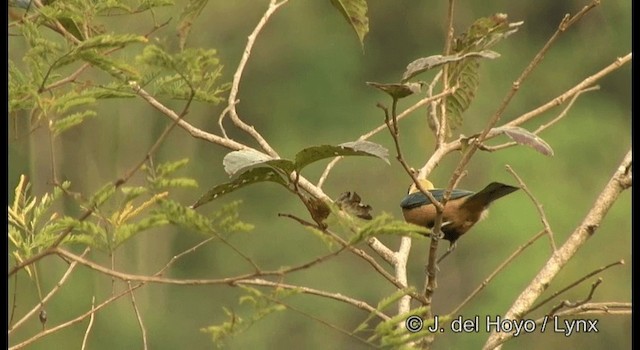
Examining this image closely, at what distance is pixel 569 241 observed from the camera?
1254 mm

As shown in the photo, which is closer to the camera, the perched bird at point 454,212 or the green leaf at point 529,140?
the green leaf at point 529,140

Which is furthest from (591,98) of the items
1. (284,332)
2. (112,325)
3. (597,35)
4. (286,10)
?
(112,325)

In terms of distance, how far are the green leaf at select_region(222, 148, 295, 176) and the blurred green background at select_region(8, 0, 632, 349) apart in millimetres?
3344

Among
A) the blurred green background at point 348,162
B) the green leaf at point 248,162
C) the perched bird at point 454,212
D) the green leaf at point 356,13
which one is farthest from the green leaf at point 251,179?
the blurred green background at point 348,162

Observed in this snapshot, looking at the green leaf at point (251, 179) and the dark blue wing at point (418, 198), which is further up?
the green leaf at point (251, 179)

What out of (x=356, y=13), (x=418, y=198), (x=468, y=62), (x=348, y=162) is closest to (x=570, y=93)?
(x=468, y=62)

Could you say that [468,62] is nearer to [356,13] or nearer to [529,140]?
[356,13]

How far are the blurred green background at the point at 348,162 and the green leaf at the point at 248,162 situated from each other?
3344 mm

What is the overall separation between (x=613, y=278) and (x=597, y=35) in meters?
1.43

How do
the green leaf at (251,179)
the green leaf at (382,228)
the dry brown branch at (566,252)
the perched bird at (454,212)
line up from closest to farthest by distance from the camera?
1. the green leaf at (382,228)
2. the green leaf at (251,179)
3. the dry brown branch at (566,252)
4. the perched bird at (454,212)

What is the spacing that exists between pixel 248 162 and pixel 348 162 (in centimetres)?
425

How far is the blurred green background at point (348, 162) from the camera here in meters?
5.00

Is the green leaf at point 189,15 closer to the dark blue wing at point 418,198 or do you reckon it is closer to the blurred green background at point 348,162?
the dark blue wing at point 418,198

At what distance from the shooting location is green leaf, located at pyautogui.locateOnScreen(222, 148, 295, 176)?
3.30 ft
